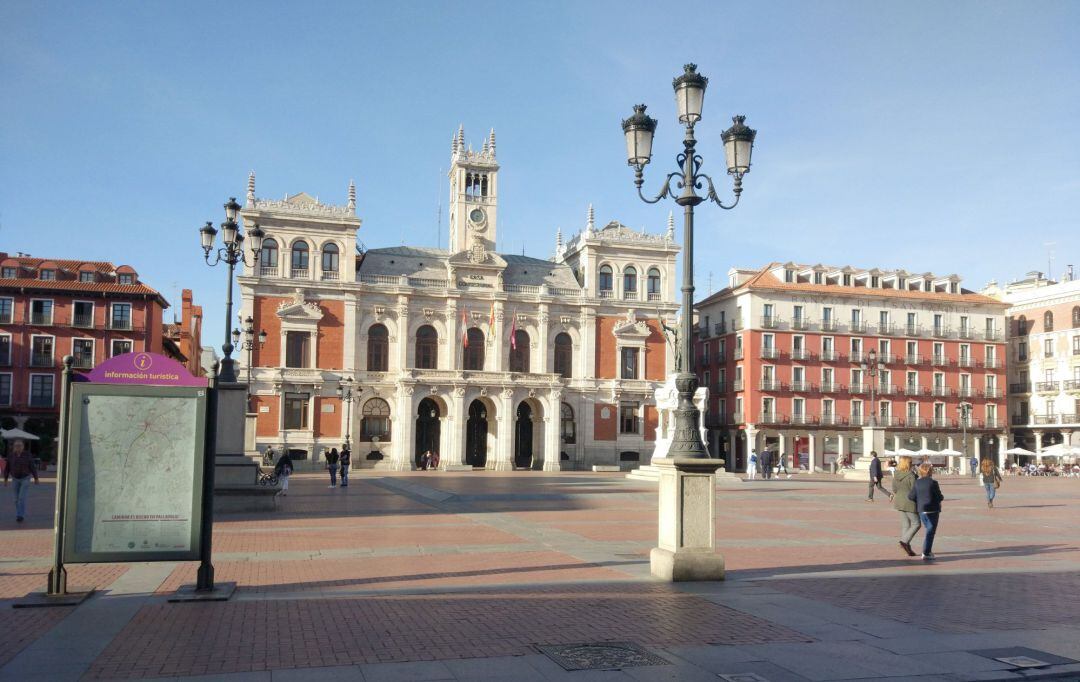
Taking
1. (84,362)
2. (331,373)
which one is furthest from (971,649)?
(84,362)

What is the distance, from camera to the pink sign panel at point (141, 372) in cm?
1003

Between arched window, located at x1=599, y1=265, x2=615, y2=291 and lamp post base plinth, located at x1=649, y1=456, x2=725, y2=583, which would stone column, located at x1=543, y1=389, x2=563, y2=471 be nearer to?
arched window, located at x1=599, y1=265, x2=615, y2=291

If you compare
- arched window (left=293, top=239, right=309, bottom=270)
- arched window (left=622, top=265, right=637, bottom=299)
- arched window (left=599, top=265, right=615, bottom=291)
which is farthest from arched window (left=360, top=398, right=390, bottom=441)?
arched window (left=622, top=265, right=637, bottom=299)

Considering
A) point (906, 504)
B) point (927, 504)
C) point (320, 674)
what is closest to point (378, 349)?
point (906, 504)

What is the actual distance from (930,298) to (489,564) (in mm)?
64744

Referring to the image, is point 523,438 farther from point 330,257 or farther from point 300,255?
point 300,255

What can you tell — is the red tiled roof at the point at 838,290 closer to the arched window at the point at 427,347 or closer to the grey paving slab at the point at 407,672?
the arched window at the point at 427,347

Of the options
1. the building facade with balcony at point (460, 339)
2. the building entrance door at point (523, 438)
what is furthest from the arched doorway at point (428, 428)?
the building entrance door at point (523, 438)

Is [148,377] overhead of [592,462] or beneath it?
overhead

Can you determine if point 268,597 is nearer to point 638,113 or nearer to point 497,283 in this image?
point 638,113

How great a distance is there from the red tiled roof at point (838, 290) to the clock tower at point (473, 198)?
19716 millimetres

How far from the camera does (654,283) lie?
214ft

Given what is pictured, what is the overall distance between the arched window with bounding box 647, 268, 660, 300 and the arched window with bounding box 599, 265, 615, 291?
2.82 m

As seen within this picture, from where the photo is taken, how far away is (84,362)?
6150 centimetres
